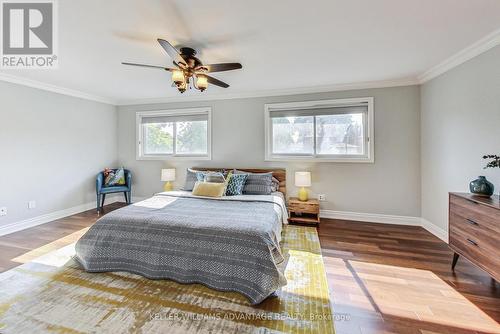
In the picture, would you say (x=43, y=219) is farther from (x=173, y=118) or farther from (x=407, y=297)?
(x=407, y=297)

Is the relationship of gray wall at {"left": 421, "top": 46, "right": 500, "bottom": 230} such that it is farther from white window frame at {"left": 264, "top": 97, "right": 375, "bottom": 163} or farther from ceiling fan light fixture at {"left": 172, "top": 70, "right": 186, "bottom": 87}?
ceiling fan light fixture at {"left": 172, "top": 70, "right": 186, "bottom": 87}

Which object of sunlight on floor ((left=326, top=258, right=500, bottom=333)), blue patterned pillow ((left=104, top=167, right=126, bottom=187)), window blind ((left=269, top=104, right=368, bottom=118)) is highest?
window blind ((left=269, top=104, right=368, bottom=118))

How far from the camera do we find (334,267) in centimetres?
237

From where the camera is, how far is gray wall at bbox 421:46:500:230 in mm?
2311

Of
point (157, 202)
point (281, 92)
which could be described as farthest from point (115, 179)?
point (281, 92)

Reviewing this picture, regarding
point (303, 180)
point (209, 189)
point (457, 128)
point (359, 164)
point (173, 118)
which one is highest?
point (173, 118)

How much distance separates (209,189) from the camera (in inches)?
135

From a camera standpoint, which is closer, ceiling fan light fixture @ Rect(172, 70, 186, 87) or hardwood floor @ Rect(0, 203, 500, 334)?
hardwood floor @ Rect(0, 203, 500, 334)

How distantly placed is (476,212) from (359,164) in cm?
194

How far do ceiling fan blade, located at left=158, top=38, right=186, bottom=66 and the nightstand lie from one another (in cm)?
276

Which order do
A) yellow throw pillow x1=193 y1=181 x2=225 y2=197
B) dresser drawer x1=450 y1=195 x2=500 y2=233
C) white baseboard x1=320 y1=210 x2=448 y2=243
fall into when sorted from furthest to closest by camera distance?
white baseboard x1=320 y1=210 x2=448 y2=243, yellow throw pillow x1=193 y1=181 x2=225 y2=197, dresser drawer x1=450 y1=195 x2=500 y2=233

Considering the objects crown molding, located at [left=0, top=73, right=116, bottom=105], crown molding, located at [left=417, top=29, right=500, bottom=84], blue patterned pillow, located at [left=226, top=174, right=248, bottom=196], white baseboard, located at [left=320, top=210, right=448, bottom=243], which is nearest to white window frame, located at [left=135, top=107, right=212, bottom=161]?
crown molding, located at [left=0, top=73, right=116, bottom=105]

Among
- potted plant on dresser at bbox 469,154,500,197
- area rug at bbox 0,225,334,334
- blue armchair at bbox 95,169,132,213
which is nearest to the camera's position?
area rug at bbox 0,225,334,334

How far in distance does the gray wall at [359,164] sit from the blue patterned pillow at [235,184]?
69cm
